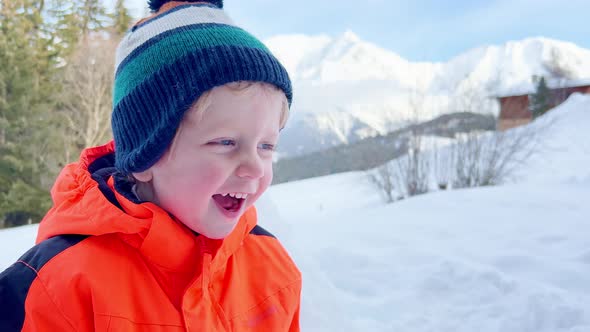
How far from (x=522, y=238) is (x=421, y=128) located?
620cm

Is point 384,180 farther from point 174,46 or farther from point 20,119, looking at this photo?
point 20,119

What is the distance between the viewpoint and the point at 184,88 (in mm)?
999

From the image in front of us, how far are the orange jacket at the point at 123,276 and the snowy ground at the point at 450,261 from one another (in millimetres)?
1076

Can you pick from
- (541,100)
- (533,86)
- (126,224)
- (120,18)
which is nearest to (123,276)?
(126,224)

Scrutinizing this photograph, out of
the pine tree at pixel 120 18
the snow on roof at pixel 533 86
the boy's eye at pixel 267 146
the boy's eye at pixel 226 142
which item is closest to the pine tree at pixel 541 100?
the snow on roof at pixel 533 86

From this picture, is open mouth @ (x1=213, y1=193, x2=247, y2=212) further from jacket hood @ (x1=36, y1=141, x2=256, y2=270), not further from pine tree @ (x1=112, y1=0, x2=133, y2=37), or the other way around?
pine tree @ (x1=112, y1=0, x2=133, y2=37)

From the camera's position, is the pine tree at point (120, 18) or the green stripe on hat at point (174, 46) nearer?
the green stripe on hat at point (174, 46)

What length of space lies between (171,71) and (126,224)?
0.38m

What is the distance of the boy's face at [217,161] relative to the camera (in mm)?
1010

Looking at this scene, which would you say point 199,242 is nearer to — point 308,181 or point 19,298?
point 19,298

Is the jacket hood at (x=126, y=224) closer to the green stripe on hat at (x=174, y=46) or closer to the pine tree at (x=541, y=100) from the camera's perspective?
the green stripe on hat at (x=174, y=46)

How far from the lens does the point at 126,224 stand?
102 centimetres

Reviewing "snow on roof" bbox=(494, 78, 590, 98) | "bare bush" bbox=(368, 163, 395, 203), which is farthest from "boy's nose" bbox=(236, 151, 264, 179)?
"snow on roof" bbox=(494, 78, 590, 98)

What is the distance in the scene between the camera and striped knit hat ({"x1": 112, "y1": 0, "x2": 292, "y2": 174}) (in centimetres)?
101
